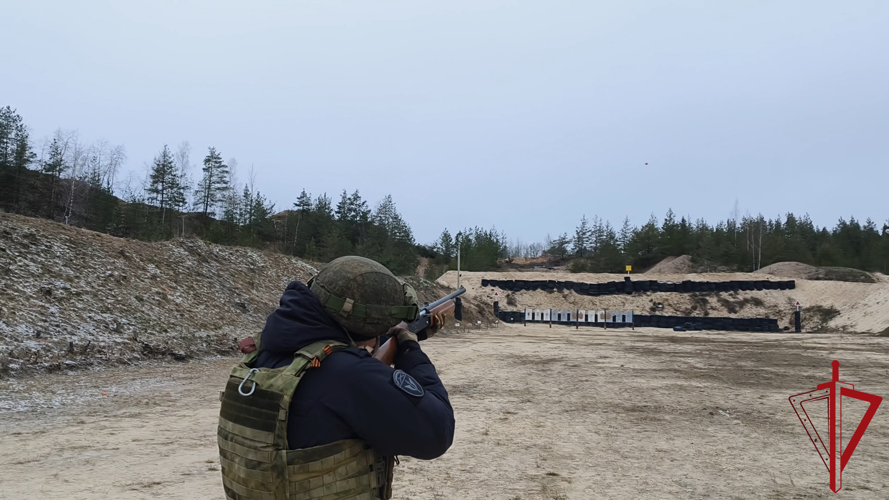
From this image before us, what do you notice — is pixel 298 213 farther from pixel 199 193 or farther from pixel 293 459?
pixel 293 459

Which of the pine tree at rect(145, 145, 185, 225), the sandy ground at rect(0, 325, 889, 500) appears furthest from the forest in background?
the sandy ground at rect(0, 325, 889, 500)

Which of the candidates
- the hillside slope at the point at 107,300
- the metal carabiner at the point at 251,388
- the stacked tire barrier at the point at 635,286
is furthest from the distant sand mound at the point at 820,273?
the metal carabiner at the point at 251,388

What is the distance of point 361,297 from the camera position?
5.96ft

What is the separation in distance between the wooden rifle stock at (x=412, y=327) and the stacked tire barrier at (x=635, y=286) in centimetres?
4029

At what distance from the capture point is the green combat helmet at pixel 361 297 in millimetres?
1788

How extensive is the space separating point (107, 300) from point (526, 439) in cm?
1186

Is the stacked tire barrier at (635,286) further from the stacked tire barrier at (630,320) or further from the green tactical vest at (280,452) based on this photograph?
the green tactical vest at (280,452)

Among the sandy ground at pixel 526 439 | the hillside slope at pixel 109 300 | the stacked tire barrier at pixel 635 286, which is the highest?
the stacked tire barrier at pixel 635 286

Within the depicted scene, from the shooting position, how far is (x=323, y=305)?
1787 mm

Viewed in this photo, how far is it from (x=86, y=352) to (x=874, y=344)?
25.4 metres

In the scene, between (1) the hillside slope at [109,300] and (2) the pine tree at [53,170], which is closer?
(1) the hillside slope at [109,300]

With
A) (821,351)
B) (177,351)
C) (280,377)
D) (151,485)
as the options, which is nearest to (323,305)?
(280,377)

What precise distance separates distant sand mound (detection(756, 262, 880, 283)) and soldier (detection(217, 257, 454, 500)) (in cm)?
5144

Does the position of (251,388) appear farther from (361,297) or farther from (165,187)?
(165,187)
